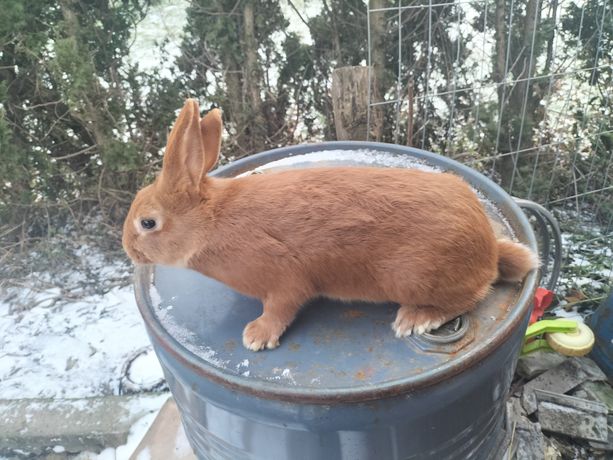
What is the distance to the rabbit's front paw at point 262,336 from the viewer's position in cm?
110

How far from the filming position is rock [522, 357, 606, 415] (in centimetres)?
223

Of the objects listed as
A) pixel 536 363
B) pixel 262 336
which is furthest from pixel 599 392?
pixel 262 336

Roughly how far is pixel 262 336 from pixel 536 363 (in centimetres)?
163

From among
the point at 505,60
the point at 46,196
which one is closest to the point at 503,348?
the point at 505,60

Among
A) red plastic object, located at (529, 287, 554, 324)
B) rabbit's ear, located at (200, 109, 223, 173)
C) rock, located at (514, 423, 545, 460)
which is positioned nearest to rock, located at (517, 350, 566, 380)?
rock, located at (514, 423, 545, 460)

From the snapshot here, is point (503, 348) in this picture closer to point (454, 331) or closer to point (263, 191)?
point (454, 331)

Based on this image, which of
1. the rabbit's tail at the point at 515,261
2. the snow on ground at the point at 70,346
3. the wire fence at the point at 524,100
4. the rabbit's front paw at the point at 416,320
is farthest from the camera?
the wire fence at the point at 524,100

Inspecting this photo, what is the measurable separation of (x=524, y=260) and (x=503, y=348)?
22 cm

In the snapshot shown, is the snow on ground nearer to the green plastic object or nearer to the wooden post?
the wooden post

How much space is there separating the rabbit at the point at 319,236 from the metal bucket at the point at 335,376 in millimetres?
46

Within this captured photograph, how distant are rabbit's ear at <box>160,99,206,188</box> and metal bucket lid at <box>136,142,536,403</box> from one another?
0.96 feet

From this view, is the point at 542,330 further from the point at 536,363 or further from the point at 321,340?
the point at 321,340

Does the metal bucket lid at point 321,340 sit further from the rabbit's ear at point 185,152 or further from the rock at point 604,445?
the rock at point 604,445

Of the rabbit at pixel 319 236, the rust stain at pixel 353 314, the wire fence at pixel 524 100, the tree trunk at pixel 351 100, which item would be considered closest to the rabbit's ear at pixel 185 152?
the rabbit at pixel 319 236
